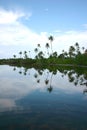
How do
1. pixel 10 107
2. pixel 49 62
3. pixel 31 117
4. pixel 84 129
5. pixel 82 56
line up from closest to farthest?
1. pixel 84 129
2. pixel 31 117
3. pixel 10 107
4. pixel 82 56
5. pixel 49 62

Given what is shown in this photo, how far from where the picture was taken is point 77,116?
1473cm

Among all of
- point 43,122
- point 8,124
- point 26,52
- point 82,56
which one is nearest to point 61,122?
point 43,122

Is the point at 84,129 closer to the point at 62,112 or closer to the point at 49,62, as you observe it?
the point at 62,112

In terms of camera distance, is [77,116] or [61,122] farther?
[77,116]

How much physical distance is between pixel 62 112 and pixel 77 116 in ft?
4.88

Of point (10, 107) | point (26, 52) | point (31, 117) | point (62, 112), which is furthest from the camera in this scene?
point (26, 52)

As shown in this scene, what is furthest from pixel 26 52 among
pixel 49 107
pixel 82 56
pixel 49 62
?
pixel 49 107

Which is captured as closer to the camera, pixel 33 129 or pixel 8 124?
pixel 33 129

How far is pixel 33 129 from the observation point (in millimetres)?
11586

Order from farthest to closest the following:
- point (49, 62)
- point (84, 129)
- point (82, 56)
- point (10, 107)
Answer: point (49, 62), point (82, 56), point (10, 107), point (84, 129)

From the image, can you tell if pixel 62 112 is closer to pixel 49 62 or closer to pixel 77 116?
pixel 77 116

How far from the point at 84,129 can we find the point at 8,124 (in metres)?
4.14

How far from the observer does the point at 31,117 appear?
1416cm

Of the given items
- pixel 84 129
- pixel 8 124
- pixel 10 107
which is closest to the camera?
pixel 84 129
